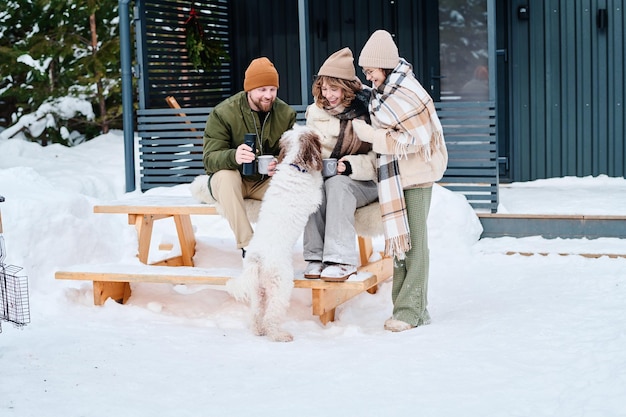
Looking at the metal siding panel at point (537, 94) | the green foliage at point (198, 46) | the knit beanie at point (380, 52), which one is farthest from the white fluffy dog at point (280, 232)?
the green foliage at point (198, 46)

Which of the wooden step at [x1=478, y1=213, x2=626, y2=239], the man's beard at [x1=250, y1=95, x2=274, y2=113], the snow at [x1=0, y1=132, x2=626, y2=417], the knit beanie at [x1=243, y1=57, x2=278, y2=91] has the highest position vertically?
the knit beanie at [x1=243, y1=57, x2=278, y2=91]

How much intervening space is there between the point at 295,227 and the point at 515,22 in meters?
5.49

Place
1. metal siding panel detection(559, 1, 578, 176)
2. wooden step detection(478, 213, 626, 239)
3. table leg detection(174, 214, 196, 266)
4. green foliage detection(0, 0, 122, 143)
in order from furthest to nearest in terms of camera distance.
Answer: green foliage detection(0, 0, 122, 143) < metal siding panel detection(559, 1, 578, 176) < wooden step detection(478, 213, 626, 239) < table leg detection(174, 214, 196, 266)

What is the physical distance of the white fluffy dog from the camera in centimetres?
512

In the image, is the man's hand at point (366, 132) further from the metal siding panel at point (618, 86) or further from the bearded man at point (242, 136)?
the metal siding panel at point (618, 86)

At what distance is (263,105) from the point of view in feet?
19.0

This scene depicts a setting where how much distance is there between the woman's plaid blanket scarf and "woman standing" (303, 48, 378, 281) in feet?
0.54

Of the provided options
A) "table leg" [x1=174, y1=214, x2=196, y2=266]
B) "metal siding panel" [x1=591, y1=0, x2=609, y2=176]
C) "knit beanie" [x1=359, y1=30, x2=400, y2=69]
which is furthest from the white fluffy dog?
"metal siding panel" [x1=591, y1=0, x2=609, y2=176]

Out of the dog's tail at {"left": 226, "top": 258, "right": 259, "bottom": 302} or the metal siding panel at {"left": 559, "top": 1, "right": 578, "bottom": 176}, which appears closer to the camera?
the dog's tail at {"left": 226, "top": 258, "right": 259, "bottom": 302}

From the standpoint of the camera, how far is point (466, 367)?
4.43 m

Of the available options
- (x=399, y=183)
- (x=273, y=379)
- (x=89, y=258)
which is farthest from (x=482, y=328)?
(x=89, y=258)

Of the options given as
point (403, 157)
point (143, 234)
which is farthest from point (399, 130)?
point (143, 234)

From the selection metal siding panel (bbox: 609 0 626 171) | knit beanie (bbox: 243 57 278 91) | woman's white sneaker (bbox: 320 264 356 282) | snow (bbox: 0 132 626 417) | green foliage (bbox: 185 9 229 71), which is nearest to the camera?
snow (bbox: 0 132 626 417)

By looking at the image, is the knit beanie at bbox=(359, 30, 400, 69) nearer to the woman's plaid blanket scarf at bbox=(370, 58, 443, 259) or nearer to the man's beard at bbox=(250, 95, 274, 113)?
the woman's plaid blanket scarf at bbox=(370, 58, 443, 259)
